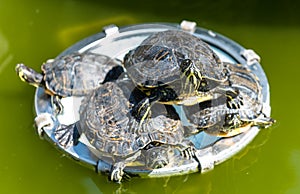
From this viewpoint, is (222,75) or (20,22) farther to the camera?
(20,22)

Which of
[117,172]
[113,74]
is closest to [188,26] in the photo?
[113,74]

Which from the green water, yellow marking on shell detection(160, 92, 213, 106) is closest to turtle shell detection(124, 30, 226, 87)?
yellow marking on shell detection(160, 92, 213, 106)

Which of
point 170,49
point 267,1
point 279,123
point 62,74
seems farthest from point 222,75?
point 267,1

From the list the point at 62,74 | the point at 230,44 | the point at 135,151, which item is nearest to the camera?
the point at 135,151

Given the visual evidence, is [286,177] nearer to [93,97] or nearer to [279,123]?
[279,123]

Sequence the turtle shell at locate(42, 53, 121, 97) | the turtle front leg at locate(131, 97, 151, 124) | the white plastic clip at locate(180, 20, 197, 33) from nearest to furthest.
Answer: the turtle front leg at locate(131, 97, 151, 124), the turtle shell at locate(42, 53, 121, 97), the white plastic clip at locate(180, 20, 197, 33)

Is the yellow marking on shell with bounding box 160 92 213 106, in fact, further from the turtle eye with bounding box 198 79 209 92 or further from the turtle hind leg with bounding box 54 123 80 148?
the turtle hind leg with bounding box 54 123 80 148
